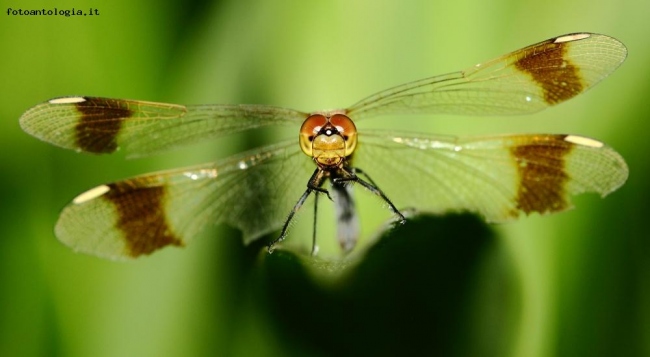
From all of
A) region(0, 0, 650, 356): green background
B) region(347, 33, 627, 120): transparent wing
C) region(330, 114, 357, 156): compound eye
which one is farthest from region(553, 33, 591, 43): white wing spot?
region(330, 114, 357, 156): compound eye

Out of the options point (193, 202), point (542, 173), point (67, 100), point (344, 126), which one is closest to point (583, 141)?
point (542, 173)

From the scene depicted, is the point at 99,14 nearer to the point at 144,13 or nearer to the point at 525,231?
the point at 144,13

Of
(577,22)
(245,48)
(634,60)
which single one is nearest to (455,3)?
(577,22)

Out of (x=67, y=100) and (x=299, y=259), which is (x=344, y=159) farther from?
(x=67, y=100)

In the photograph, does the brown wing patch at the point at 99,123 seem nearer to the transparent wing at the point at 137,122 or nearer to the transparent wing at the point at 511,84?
the transparent wing at the point at 137,122

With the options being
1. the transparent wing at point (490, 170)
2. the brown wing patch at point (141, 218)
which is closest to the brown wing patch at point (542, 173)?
the transparent wing at point (490, 170)
